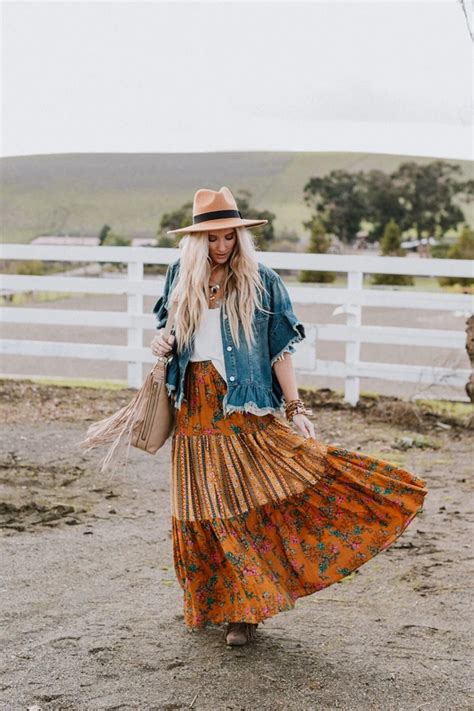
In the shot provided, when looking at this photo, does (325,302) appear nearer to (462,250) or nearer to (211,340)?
(211,340)

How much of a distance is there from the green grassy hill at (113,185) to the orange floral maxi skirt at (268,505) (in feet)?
41.5

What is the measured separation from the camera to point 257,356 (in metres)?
3.80

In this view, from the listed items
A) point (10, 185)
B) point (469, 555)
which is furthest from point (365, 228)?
point (469, 555)

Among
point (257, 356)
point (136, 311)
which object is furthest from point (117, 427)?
point (136, 311)

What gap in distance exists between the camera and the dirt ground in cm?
342

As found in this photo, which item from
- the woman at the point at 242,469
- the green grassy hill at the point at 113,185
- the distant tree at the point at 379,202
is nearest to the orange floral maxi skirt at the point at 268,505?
the woman at the point at 242,469

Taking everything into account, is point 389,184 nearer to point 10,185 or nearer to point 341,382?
point 10,185

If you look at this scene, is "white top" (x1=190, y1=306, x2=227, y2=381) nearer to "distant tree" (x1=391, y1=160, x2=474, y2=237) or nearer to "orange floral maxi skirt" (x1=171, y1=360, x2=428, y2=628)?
"orange floral maxi skirt" (x1=171, y1=360, x2=428, y2=628)

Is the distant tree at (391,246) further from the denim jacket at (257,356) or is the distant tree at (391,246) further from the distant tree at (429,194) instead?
the denim jacket at (257,356)

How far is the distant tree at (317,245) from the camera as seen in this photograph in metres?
18.3

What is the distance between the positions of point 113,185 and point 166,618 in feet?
43.6

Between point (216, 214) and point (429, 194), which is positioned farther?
point (429, 194)

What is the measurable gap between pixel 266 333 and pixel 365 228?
1655 cm

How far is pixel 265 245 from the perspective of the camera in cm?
1786
